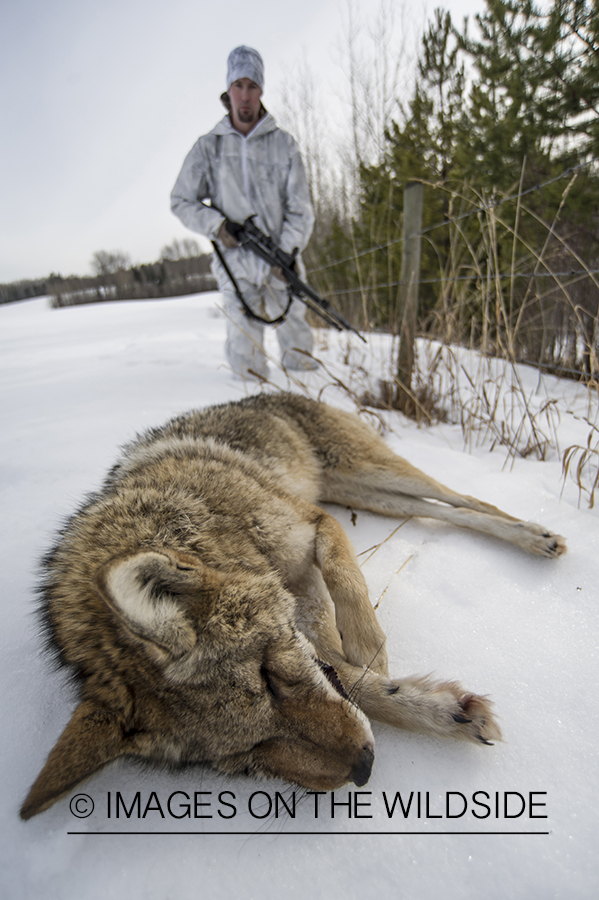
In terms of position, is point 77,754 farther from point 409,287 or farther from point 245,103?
point 245,103

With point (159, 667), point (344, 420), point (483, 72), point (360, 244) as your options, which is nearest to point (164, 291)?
point (360, 244)

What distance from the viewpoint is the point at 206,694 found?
1.16 metres

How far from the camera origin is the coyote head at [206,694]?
3.63 ft

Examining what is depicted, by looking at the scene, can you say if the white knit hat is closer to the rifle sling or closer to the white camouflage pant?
the rifle sling

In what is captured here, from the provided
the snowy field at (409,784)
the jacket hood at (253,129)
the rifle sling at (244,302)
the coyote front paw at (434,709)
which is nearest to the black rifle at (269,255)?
the rifle sling at (244,302)

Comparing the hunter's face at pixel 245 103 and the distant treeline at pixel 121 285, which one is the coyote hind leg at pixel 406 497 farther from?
the distant treeline at pixel 121 285

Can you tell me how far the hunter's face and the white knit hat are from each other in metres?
0.04

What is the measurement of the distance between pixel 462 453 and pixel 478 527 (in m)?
1.15

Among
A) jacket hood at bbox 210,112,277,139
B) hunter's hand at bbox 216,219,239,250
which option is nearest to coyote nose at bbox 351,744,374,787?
hunter's hand at bbox 216,219,239,250

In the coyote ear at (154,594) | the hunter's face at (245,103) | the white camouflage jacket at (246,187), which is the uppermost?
the hunter's face at (245,103)

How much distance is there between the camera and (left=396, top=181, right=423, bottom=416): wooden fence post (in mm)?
4336

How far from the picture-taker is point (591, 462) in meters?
2.91

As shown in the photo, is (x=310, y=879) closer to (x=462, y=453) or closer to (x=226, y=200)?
(x=462, y=453)

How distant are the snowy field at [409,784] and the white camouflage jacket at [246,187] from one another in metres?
3.76
